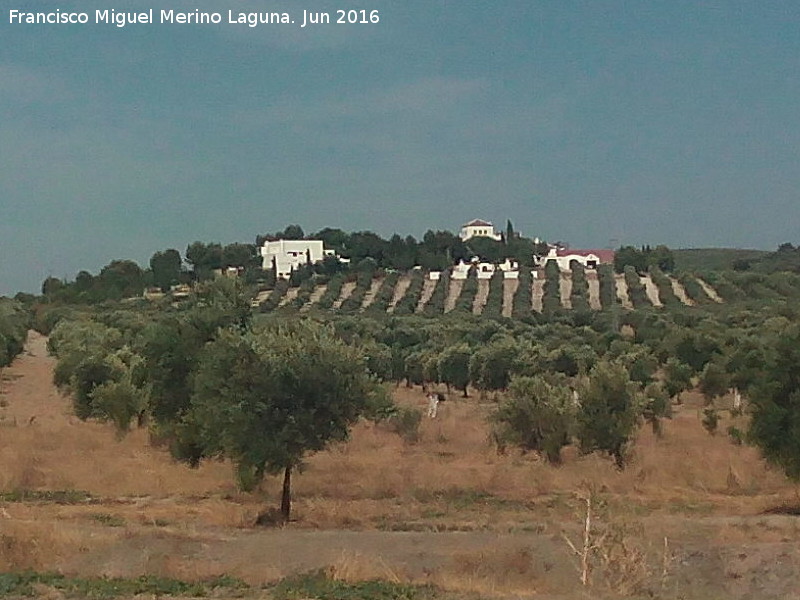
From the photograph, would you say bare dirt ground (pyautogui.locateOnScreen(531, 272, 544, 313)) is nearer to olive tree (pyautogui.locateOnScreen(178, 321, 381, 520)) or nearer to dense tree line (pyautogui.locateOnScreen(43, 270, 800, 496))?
dense tree line (pyautogui.locateOnScreen(43, 270, 800, 496))

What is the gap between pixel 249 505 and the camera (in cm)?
2173

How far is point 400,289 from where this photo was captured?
107 meters

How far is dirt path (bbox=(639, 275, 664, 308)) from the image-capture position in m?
92.7

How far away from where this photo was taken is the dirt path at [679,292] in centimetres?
9046

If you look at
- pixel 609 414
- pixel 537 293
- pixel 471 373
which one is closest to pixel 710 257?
pixel 537 293

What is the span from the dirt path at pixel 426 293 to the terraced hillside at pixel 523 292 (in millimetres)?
19

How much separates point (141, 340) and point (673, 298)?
7247cm

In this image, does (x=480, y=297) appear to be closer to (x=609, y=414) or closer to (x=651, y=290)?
(x=651, y=290)

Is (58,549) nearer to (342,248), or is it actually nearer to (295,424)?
(295,424)

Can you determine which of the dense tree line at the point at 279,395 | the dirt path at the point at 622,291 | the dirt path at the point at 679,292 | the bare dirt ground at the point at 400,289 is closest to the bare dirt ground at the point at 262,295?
the bare dirt ground at the point at 400,289

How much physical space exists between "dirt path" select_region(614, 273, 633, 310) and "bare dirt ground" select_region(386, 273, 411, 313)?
21.9 metres

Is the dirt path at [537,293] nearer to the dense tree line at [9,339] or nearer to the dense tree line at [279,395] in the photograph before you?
the dense tree line at [9,339]

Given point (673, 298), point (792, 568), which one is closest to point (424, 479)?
point (792, 568)

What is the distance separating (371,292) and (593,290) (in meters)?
23.4
